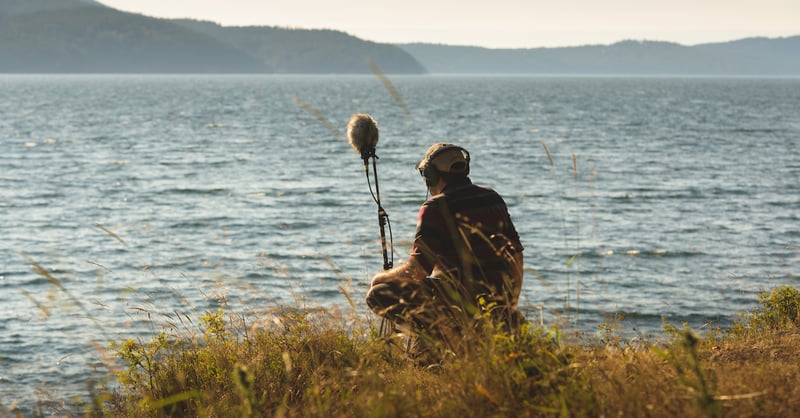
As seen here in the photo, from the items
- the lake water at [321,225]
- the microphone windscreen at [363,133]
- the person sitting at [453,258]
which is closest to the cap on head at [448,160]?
the person sitting at [453,258]

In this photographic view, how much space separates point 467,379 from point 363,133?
8.38 ft

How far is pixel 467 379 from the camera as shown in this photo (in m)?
3.66

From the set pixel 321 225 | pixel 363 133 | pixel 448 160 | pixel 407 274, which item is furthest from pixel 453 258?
pixel 321 225

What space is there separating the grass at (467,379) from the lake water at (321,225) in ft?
1.50

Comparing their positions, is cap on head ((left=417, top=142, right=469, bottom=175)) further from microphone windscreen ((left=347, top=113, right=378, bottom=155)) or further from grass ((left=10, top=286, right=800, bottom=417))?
grass ((left=10, top=286, right=800, bottom=417))

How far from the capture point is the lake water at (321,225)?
12758mm

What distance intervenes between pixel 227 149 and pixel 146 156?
16.7ft

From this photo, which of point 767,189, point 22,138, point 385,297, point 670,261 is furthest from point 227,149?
point 385,297

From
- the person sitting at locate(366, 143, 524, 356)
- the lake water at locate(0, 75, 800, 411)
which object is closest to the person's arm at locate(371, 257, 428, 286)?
the person sitting at locate(366, 143, 524, 356)

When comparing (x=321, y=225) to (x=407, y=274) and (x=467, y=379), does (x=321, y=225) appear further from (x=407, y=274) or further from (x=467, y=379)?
(x=467, y=379)

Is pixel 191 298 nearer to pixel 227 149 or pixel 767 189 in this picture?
pixel 767 189

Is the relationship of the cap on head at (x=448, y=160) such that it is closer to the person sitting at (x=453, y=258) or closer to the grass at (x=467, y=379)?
the person sitting at (x=453, y=258)

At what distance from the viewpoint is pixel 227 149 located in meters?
47.0

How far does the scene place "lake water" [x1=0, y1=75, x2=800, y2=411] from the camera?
1276 cm
